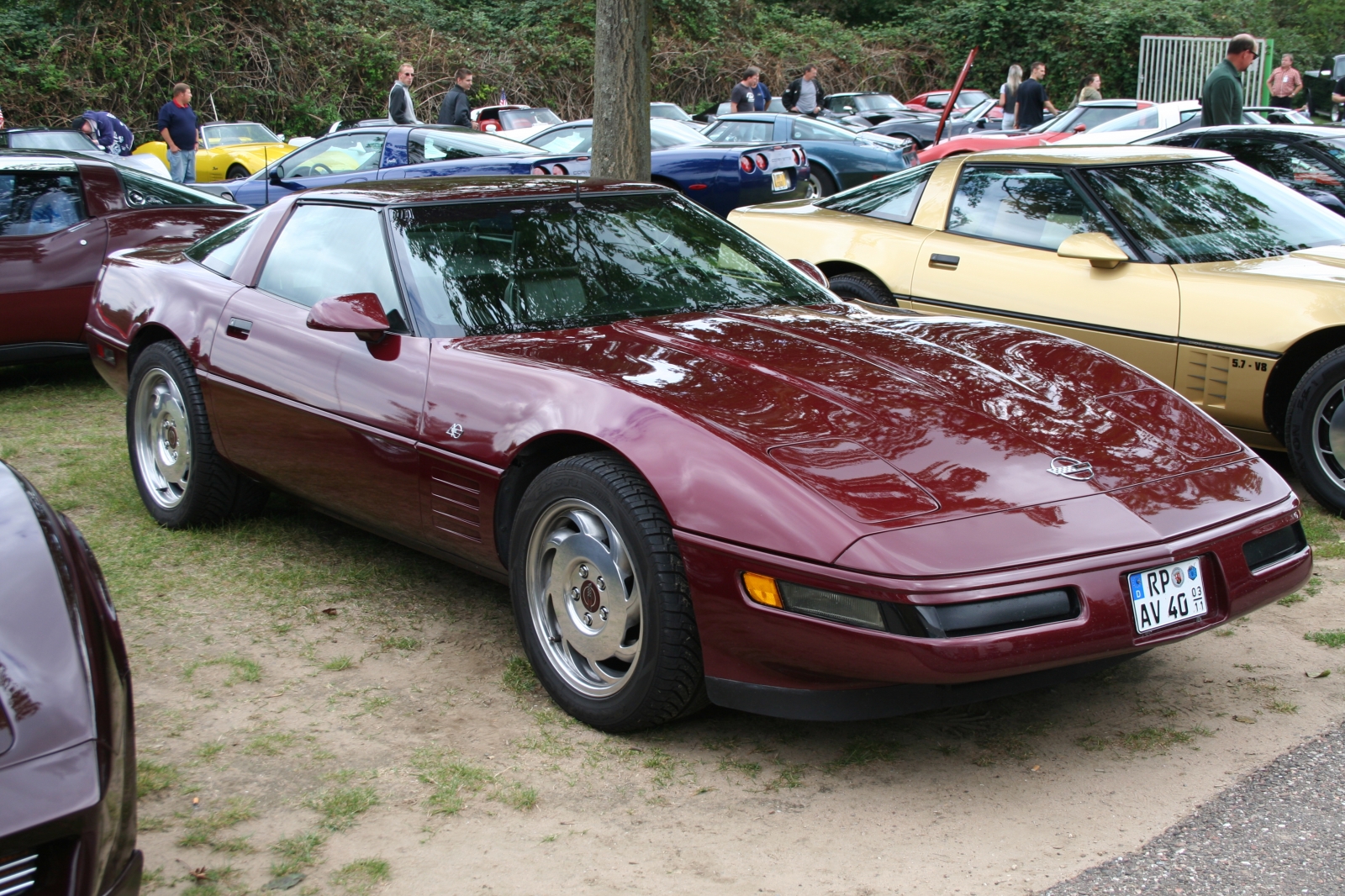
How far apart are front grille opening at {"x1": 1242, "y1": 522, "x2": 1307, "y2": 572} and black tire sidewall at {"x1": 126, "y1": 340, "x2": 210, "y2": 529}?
342cm

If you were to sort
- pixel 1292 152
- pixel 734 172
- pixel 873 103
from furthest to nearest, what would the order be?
pixel 873 103 → pixel 734 172 → pixel 1292 152

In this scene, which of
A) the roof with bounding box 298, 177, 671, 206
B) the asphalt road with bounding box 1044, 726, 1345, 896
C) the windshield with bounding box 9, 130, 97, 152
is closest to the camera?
the asphalt road with bounding box 1044, 726, 1345, 896

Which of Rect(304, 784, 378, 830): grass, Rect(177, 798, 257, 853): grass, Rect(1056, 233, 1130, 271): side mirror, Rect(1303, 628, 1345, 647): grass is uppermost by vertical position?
Rect(1056, 233, 1130, 271): side mirror

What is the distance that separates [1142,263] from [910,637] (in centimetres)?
331

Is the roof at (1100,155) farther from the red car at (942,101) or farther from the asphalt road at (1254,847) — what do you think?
the red car at (942,101)

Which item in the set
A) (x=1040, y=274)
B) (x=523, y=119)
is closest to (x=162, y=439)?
(x=1040, y=274)

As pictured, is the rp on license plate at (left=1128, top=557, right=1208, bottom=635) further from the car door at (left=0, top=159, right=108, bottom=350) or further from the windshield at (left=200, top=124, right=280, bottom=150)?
the windshield at (left=200, top=124, right=280, bottom=150)

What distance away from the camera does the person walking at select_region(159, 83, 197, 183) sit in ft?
50.4

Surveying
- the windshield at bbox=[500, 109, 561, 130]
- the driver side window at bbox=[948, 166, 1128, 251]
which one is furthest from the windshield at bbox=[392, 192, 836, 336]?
the windshield at bbox=[500, 109, 561, 130]

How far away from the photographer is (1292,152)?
24.8 ft

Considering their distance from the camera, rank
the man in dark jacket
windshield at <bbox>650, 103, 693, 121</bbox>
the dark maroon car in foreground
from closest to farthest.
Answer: the dark maroon car in foreground
the man in dark jacket
windshield at <bbox>650, 103, 693, 121</bbox>

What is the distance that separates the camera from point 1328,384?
15.3 feet

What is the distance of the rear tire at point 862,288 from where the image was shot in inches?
244

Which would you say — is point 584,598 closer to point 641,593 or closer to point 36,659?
point 641,593
